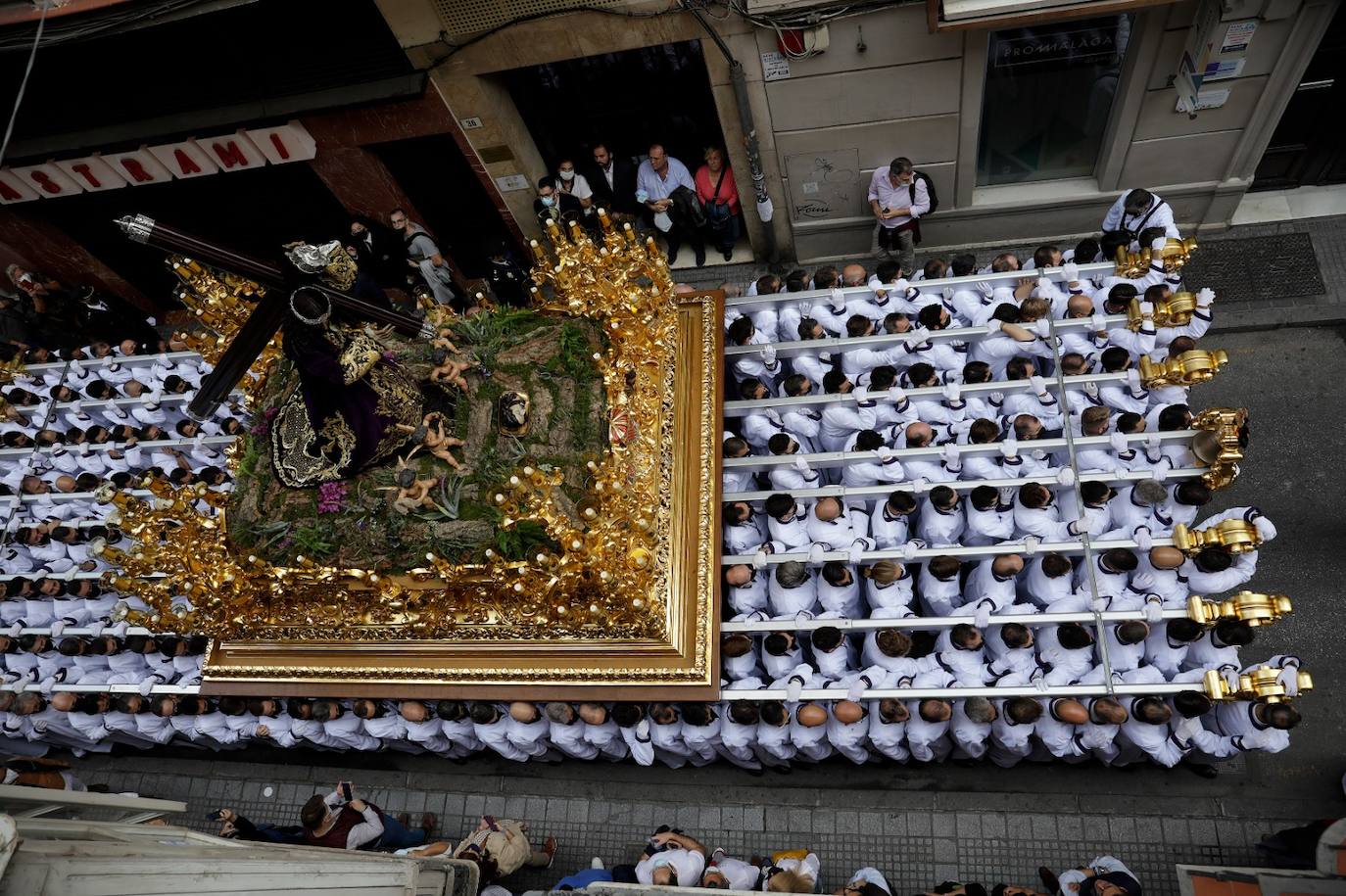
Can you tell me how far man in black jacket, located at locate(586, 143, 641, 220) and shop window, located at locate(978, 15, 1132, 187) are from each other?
4363 mm

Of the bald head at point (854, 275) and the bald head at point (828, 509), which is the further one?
the bald head at point (854, 275)

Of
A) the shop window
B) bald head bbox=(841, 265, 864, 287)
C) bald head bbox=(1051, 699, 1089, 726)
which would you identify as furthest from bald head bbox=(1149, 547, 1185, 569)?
the shop window

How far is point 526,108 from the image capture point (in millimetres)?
10453

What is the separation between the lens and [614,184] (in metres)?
10.9

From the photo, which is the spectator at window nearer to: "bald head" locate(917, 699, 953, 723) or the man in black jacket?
the man in black jacket

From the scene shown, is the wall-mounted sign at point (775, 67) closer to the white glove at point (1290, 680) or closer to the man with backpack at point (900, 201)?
the man with backpack at point (900, 201)

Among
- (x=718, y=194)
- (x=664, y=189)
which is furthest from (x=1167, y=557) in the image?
(x=664, y=189)

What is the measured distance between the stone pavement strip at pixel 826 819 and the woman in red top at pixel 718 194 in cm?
666

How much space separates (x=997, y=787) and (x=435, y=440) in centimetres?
584

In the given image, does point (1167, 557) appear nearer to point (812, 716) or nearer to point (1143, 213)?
point (812, 716)

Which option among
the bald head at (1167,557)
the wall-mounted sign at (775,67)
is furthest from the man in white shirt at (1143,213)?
the wall-mounted sign at (775,67)

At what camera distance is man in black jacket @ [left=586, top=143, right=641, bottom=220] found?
1085cm

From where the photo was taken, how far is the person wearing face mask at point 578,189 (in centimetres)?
1035

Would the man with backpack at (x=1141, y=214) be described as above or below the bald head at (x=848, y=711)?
above
